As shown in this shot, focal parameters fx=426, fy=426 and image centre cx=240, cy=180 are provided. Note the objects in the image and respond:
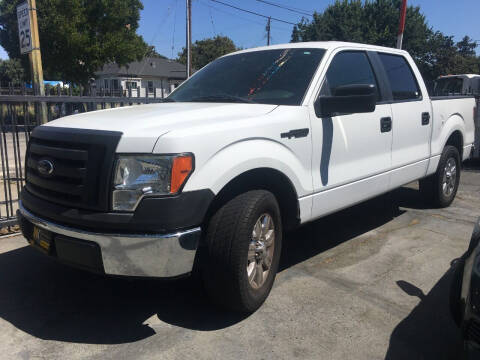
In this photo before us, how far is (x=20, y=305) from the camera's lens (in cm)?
321

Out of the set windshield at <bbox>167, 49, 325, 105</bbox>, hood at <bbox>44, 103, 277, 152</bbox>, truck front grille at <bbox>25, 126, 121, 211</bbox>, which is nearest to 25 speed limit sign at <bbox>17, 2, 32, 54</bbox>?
windshield at <bbox>167, 49, 325, 105</bbox>

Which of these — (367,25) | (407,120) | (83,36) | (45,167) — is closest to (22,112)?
(45,167)

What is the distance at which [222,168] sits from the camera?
262 cm

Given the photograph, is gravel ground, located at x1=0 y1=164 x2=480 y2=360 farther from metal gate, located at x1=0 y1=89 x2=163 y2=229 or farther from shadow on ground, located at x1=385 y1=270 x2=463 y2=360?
metal gate, located at x1=0 y1=89 x2=163 y2=229

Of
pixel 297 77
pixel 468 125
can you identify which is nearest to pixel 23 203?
pixel 297 77

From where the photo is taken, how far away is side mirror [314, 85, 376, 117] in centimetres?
323

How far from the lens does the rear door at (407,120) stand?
14.5 ft

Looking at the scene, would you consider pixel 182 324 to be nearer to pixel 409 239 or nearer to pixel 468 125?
pixel 409 239

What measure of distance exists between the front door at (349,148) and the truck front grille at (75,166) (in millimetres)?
1648

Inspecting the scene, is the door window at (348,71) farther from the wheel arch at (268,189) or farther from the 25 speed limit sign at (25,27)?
the 25 speed limit sign at (25,27)

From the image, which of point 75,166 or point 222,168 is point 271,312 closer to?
point 222,168

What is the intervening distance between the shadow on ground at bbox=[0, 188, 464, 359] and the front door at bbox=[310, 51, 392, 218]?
0.81 m

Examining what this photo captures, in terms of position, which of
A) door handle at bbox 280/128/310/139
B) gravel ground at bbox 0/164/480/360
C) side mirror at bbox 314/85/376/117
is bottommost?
gravel ground at bbox 0/164/480/360

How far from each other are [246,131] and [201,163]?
460 millimetres
